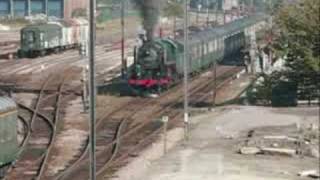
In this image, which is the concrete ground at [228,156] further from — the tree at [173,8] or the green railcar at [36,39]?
the tree at [173,8]

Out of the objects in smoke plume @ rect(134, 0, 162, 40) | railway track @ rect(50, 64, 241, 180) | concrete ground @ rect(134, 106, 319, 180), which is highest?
smoke plume @ rect(134, 0, 162, 40)

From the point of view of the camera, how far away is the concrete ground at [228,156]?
2089cm

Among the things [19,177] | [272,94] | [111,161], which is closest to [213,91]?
[272,94]

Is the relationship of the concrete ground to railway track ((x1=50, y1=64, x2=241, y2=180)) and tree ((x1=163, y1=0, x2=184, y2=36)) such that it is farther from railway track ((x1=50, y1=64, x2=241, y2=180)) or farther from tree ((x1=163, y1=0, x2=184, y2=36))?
tree ((x1=163, y1=0, x2=184, y2=36))

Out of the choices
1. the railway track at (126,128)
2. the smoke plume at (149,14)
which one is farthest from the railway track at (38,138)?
the smoke plume at (149,14)

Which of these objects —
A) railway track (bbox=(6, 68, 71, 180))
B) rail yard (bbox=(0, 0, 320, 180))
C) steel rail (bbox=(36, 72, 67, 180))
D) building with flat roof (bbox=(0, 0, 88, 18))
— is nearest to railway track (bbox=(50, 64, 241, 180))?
rail yard (bbox=(0, 0, 320, 180))

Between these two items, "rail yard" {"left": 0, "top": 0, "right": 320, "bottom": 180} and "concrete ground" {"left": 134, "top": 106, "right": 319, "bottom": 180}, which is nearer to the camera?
"concrete ground" {"left": 134, "top": 106, "right": 319, "bottom": 180}

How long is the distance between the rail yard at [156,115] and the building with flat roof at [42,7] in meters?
55.9

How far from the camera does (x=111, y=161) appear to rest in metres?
23.8

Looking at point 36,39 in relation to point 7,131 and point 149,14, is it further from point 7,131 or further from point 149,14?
point 7,131

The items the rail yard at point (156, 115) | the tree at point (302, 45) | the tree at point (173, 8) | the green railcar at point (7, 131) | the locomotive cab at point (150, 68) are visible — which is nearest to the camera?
the green railcar at point (7, 131)

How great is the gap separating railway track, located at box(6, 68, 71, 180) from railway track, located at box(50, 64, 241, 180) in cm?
98

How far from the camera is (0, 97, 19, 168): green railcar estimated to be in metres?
19.7

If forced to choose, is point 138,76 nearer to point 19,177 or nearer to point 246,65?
point 246,65
